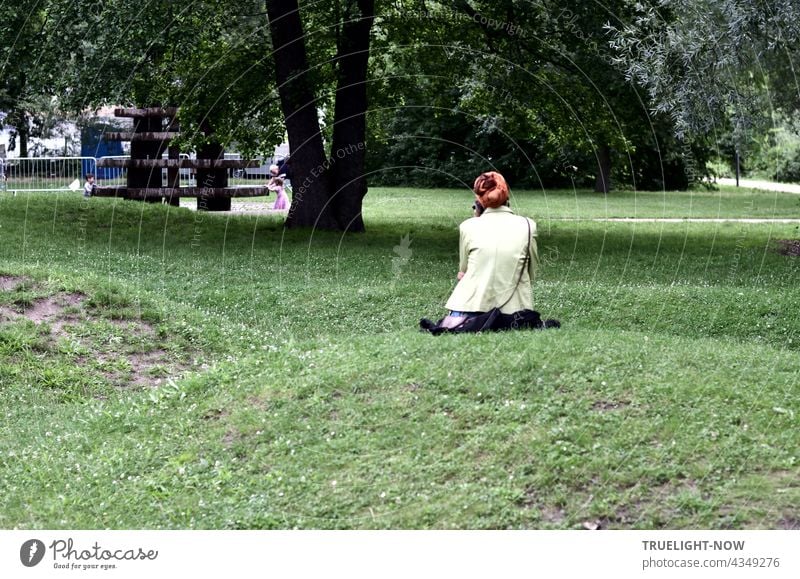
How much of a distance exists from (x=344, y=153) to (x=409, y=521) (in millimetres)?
17082

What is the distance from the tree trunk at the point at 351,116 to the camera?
23594 millimetres

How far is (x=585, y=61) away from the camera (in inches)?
889

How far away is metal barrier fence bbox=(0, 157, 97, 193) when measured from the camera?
33750 mm

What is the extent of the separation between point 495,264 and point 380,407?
2.30m

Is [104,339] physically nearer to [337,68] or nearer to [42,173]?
[337,68]

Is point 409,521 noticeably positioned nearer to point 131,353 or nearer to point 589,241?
point 131,353

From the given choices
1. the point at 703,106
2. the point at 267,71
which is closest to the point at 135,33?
the point at 267,71

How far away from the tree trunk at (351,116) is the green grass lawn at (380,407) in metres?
6.80

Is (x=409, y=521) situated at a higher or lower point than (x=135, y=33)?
lower

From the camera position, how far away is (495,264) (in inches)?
427

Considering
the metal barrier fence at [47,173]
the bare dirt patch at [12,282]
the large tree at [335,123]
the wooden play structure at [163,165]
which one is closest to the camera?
the bare dirt patch at [12,282]

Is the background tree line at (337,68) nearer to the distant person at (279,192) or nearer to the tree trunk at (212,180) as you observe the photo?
the tree trunk at (212,180)

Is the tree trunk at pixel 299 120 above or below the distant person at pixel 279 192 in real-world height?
above

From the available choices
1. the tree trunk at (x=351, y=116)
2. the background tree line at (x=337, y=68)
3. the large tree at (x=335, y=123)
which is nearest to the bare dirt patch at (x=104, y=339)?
the background tree line at (x=337, y=68)
